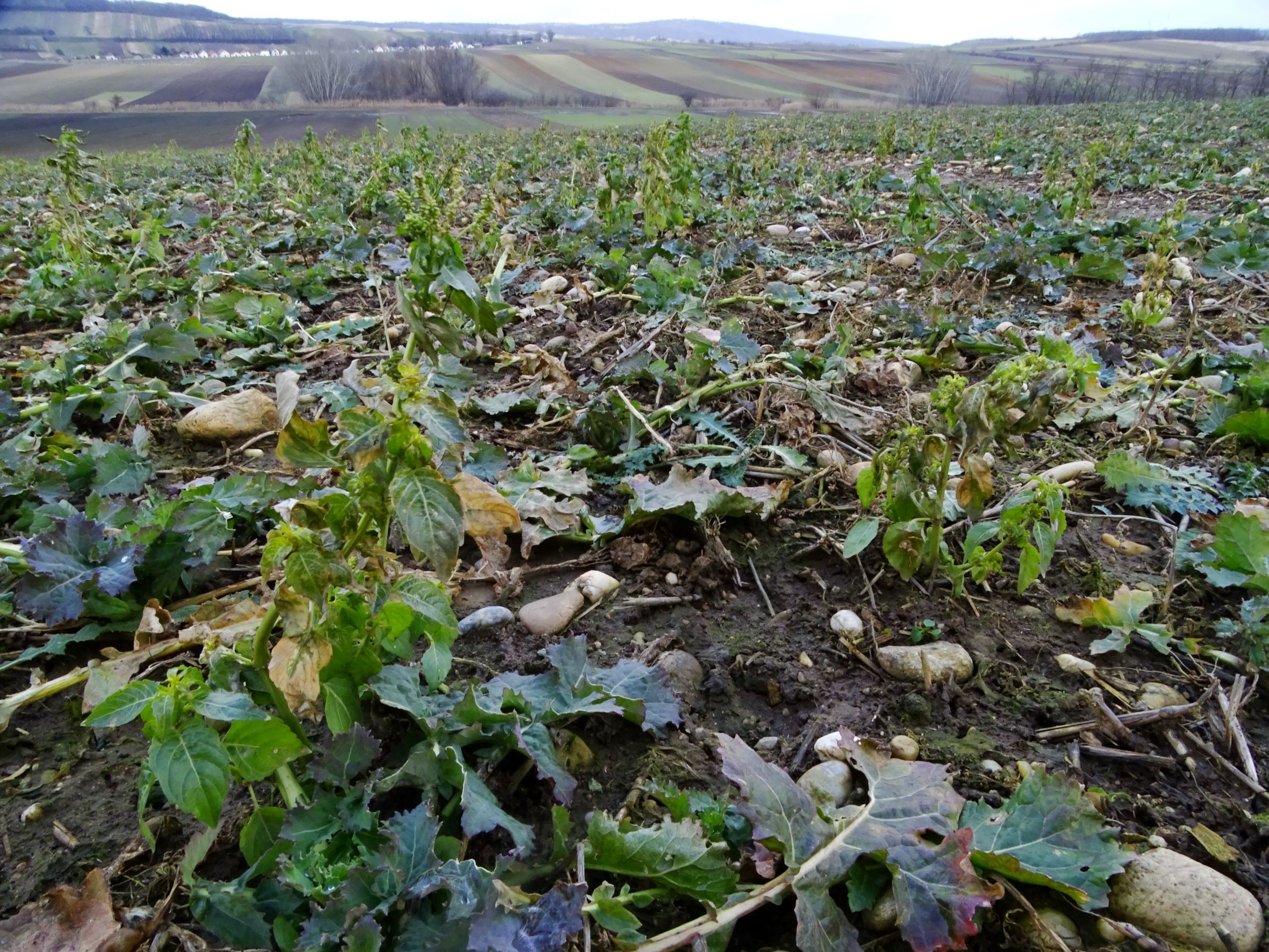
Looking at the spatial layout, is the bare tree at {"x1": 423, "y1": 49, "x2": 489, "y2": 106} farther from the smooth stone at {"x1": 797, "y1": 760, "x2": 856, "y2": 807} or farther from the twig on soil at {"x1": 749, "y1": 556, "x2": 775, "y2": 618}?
the smooth stone at {"x1": 797, "y1": 760, "x2": 856, "y2": 807}

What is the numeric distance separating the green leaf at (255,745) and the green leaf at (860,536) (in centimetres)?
154

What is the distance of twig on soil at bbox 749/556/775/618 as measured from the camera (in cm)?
221

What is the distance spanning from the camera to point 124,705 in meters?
1.34

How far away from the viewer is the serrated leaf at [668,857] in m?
1.36

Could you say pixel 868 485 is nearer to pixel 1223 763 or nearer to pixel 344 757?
pixel 1223 763

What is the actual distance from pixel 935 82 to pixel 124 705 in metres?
50.3

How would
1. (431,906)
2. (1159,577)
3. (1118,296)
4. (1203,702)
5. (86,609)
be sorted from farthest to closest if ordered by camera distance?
1. (1118,296)
2. (1159,577)
3. (86,609)
4. (1203,702)
5. (431,906)

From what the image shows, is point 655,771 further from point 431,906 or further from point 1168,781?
point 1168,781

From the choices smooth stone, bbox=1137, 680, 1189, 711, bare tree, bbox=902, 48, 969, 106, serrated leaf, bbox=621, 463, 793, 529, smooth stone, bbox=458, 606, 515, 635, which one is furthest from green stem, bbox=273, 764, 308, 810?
bare tree, bbox=902, 48, 969, 106

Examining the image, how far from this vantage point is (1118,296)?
4.71m

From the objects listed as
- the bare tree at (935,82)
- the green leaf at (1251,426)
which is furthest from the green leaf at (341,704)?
the bare tree at (935,82)

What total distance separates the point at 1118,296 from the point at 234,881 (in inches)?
215

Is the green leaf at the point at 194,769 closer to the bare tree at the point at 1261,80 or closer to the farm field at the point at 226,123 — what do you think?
the farm field at the point at 226,123

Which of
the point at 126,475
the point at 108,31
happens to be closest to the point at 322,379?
the point at 126,475
